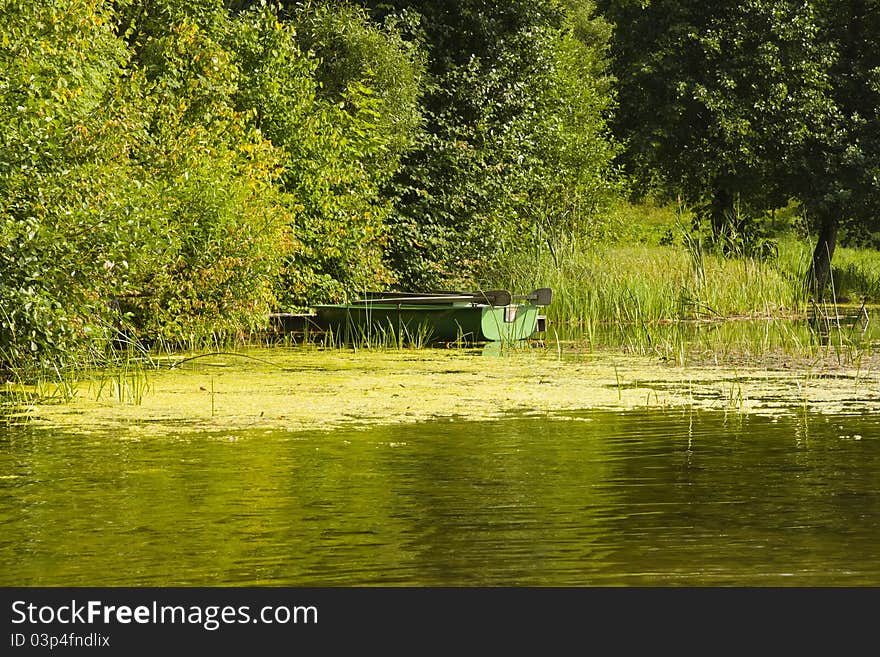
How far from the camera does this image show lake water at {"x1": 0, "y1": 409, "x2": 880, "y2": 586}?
20.0 feet

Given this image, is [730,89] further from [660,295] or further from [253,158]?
[253,158]

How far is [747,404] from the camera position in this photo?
1203cm

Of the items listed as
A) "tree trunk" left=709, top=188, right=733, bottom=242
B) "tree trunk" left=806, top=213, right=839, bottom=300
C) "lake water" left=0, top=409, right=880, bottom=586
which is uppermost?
"tree trunk" left=709, top=188, right=733, bottom=242

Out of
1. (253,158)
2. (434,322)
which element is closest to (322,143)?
(253,158)

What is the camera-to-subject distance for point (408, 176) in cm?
2545

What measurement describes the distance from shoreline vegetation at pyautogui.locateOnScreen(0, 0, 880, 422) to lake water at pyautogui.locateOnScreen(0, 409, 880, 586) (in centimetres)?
279

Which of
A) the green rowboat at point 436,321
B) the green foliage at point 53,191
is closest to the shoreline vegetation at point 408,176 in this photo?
the green foliage at point 53,191

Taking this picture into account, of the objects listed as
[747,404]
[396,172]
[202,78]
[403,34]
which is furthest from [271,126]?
[747,404]

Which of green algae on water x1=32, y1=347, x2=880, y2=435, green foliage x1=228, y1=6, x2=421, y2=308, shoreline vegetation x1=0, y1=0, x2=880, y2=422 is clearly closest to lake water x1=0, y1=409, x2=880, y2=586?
green algae on water x1=32, y1=347, x2=880, y2=435

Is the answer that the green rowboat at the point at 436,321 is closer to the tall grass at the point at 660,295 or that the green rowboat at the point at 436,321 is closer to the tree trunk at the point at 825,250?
the tall grass at the point at 660,295

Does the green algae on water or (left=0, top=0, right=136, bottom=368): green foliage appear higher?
(left=0, top=0, right=136, bottom=368): green foliage

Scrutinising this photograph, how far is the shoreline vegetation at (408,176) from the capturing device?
13117 millimetres

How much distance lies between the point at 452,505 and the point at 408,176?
1831cm

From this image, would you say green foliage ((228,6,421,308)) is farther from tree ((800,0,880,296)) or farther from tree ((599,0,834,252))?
tree ((800,0,880,296))
